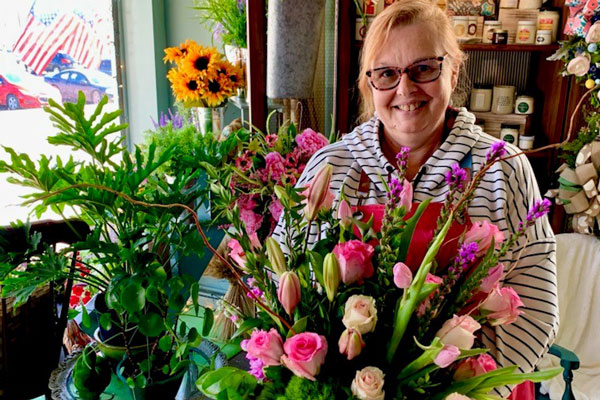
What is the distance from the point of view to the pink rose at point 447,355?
51 centimetres

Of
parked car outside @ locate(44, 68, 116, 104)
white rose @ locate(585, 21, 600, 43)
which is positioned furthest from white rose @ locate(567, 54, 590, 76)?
parked car outside @ locate(44, 68, 116, 104)

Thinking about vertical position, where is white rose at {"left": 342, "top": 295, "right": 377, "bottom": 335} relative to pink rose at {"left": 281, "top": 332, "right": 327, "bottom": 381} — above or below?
above

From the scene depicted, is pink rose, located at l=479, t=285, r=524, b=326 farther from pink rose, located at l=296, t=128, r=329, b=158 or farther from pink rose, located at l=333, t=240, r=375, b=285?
pink rose, located at l=296, t=128, r=329, b=158

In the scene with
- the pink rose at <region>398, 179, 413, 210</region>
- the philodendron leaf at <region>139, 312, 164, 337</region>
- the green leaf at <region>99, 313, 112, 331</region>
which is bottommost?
the green leaf at <region>99, 313, 112, 331</region>

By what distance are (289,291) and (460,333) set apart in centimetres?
17

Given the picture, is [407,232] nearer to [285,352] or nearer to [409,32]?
[285,352]

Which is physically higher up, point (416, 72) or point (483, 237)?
point (416, 72)

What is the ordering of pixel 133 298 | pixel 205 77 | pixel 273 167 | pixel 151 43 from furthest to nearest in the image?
1. pixel 151 43
2. pixel 205 77
3. pixel 273 167
4. pixel 133 298

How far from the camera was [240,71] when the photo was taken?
189 cm

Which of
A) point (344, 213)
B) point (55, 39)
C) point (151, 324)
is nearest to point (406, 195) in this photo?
point (344, 213)

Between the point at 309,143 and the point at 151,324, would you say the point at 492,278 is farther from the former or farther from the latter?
the point at 309,143

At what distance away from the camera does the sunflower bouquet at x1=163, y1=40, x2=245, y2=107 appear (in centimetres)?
184

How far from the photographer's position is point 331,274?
0.56 metres

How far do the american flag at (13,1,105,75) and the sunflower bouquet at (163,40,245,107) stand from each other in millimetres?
933
